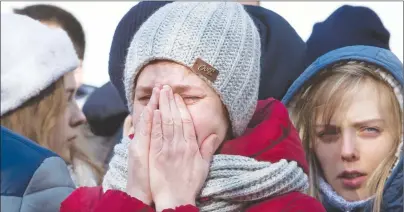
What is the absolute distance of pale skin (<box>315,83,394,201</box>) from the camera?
2.27 m

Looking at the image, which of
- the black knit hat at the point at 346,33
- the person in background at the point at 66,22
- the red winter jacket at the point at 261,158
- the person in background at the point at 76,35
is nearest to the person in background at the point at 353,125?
the black knit hat at the point at 346,33

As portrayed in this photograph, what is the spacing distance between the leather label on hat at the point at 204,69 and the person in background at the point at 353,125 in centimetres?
65

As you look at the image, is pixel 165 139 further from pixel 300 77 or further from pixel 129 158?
pixel 300 77

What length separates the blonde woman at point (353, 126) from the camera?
7.37ft

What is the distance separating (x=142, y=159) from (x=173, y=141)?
77mm

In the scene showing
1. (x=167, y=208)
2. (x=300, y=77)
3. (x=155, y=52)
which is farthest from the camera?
(x=300, y=77)

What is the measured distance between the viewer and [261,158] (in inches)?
70.6

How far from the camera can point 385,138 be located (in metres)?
2.31

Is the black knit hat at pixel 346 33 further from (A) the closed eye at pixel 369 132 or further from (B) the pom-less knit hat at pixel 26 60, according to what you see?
(B) the pom-less knit hat at pixel 26 60

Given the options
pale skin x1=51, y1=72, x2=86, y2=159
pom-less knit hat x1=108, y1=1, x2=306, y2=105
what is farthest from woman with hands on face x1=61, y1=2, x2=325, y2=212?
pale skin x1=51, y1=72, x2=86, y2=159

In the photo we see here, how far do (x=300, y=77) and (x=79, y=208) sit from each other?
0.93 metres

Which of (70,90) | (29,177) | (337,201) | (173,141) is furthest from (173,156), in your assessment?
(70,90)

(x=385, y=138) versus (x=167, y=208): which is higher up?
(x=167, y=208)

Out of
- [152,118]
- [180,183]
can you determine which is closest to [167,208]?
[180,183]
